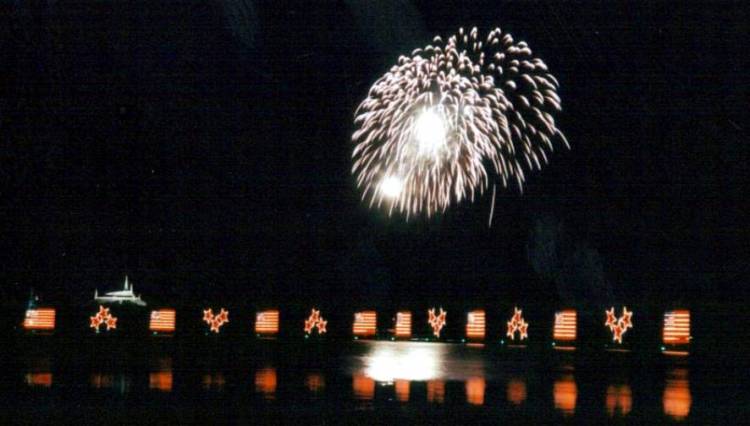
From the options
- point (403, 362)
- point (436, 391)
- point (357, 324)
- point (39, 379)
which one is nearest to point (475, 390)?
point (436, 391)

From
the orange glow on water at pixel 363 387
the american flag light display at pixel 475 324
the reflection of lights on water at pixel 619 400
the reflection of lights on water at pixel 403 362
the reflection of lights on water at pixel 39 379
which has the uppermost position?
the american flag light display at pixel 475 324

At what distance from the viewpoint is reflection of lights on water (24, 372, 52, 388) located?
14.5m

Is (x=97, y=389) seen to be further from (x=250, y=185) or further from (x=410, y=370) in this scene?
(x=250, y=185)

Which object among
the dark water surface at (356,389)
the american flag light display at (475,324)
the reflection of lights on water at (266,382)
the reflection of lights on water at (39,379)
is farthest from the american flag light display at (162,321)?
the reflection of lights on water at (39,379)

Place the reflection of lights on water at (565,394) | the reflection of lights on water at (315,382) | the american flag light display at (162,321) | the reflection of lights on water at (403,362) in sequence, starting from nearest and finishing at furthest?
the reflection of lights on water at (565,394)
the reflection of lights on water at (315,382)
the reflection of lights on water at (403,362)
the american flag light display at (162,321)

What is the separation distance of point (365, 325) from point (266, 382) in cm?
1810

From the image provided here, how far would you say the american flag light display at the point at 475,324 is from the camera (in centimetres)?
3125

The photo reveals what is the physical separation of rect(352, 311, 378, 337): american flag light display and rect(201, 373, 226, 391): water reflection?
54.5 feet

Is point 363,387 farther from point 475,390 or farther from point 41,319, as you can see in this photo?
point 41,319

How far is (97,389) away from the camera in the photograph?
1390 cm

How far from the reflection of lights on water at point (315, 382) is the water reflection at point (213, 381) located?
1427 millimetres

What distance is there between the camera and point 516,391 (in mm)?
14609

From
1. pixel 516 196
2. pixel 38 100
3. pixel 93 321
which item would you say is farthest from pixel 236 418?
pixel 516 196

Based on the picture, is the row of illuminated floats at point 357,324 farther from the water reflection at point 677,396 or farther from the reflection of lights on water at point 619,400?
the reflection of lights on water at point 619,400
